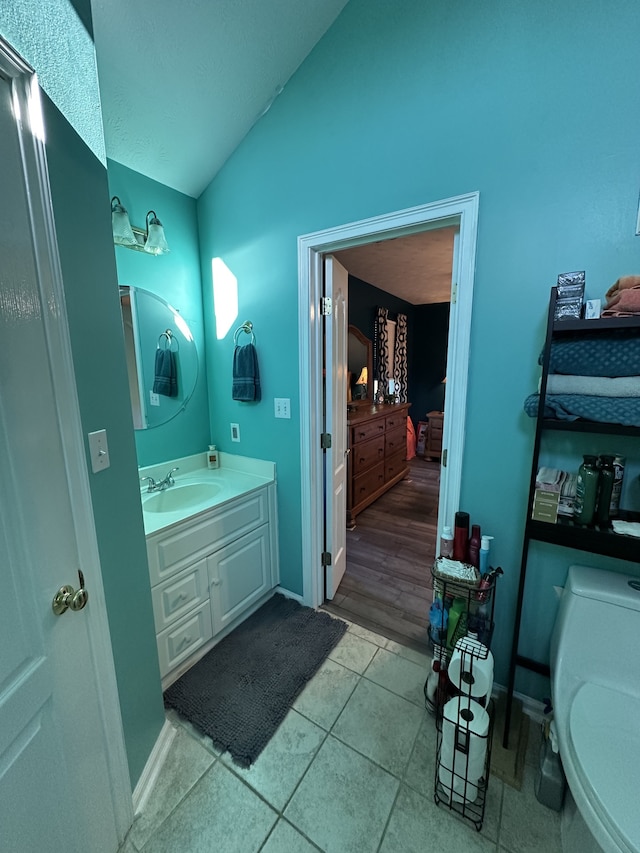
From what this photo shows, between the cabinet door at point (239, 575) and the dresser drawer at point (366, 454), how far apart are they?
1326 mm

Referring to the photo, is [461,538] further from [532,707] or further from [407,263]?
[407,263]

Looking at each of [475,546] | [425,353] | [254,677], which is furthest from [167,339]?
[425,353]

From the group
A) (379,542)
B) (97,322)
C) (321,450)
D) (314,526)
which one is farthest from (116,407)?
(379,542)

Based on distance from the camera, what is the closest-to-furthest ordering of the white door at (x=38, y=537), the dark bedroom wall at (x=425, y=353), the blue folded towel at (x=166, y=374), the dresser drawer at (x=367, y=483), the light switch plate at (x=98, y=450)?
the white door at (x=38, y=537) < the light switch plate at (x=98, y=450) < the blue folded towel at (x=166, y=374) < the dresser drawer at (x=367, y=483) < the dark bedroom wall at (x=425, y=353)

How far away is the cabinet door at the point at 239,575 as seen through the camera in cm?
173

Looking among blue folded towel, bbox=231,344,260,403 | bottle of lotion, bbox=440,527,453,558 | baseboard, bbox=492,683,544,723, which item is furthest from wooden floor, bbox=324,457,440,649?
blue folded towel, bbox=231,344,260,403

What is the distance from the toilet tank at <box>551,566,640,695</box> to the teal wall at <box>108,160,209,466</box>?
6.71 feet

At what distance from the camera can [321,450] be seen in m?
1.93

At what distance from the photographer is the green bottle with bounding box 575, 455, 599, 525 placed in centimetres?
112

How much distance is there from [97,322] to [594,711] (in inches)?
71.3

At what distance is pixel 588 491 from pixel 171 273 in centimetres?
227

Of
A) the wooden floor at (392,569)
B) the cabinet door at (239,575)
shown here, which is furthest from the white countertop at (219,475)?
the wooden floor at (392,569)

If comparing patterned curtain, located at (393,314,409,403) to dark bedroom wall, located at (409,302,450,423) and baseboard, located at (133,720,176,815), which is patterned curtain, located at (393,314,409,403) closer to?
dark bedroom wall, located at (409,302,450,423)

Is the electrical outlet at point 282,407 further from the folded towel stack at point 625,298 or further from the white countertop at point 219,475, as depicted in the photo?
the folded towel stack at point 625,298
